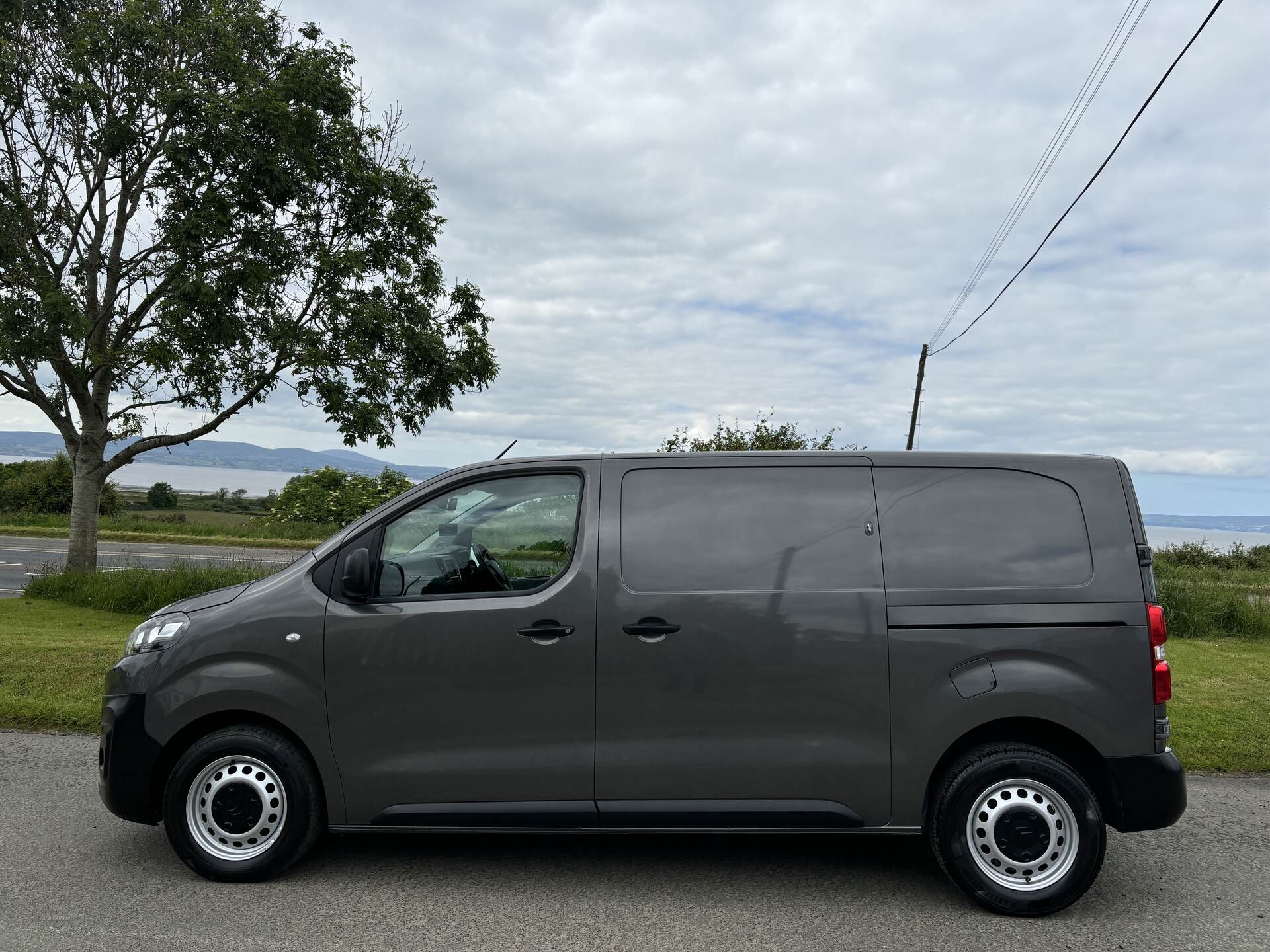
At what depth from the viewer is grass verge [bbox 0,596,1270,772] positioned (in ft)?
22.5

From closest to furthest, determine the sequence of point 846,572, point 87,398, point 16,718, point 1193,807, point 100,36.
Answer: point 846,572, point 1193,807, point 16,718, point 100,36, point 87,398

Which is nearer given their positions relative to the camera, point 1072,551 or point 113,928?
point 113,928

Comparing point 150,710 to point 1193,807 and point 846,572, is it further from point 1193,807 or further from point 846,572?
point 1193,807

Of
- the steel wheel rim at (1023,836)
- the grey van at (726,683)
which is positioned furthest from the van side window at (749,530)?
the steel wheel rim at (1023,836)

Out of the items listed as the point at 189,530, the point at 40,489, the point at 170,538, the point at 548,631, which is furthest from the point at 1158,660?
the point at 40,489

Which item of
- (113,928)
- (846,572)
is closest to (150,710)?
(113,928)

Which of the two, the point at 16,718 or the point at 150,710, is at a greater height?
the point at 150,710

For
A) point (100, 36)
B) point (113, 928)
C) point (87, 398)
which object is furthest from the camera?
point (87, 398)

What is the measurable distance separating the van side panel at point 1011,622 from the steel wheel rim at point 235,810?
2832 millimetres

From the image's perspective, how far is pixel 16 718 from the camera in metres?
7.27

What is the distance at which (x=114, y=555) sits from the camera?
2120cm

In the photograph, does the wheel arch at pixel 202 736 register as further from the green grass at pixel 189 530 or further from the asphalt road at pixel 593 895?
the green grass at pixel 189 530

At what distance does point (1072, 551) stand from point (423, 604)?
298cm

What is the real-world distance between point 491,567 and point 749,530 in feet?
4.09
